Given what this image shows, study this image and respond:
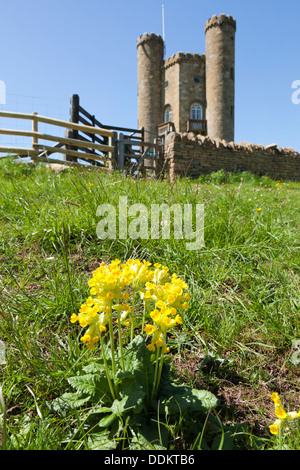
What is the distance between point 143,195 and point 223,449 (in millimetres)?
2025

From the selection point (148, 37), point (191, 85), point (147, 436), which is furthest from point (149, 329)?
point (148, 37)

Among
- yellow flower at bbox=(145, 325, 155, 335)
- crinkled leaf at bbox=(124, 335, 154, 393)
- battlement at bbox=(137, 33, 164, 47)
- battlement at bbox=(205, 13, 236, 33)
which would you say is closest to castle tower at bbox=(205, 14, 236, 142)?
battlement at bbox=(205, 13, 236, 33)

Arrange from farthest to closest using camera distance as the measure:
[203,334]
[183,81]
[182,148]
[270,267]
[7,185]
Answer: [183,81]
[182,148]
[7,185]
[270,267]
[203,334]

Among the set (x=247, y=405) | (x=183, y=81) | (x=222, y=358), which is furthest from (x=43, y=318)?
(x=183, y=81)

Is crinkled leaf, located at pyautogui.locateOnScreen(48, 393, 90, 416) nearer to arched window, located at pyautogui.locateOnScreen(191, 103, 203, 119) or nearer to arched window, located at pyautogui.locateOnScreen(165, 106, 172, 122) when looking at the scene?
arched window, located at pyautogui.locateOnScreen(191, 103, 203, 119)

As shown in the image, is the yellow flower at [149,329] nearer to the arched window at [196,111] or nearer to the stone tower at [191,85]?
the stone tower at [191,85]

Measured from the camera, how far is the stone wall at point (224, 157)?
27.7 feet

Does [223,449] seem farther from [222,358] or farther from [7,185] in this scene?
[7,185]

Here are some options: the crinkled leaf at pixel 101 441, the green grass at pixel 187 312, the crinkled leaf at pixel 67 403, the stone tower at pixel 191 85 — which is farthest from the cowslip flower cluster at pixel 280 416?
the stone tower at pixel 191 85

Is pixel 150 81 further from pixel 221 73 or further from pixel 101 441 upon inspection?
pixel 101 441

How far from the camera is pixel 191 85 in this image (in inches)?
822

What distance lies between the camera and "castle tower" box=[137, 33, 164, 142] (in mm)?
20984

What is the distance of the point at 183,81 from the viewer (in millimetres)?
20672

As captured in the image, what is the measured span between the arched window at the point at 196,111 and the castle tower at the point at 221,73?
2.13 m
